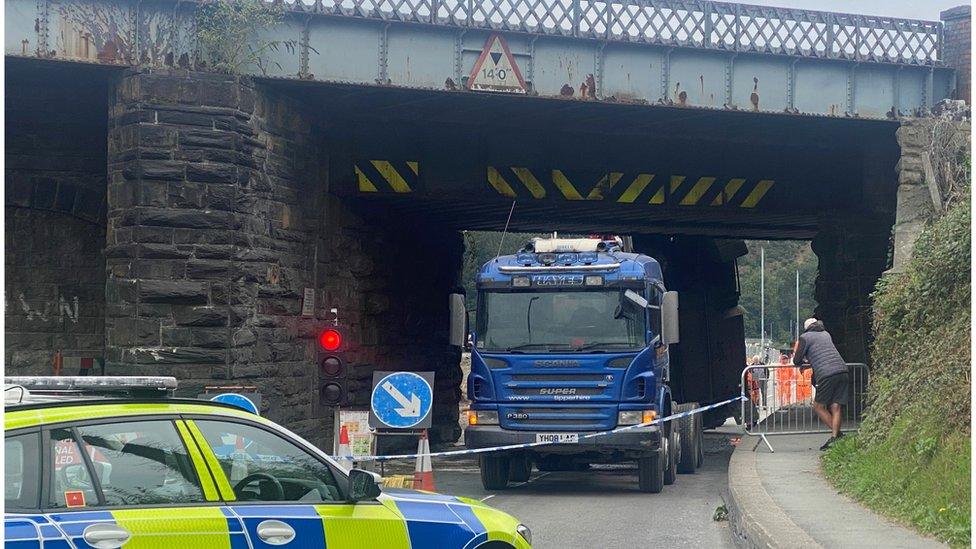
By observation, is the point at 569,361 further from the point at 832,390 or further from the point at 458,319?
the point at 832,390

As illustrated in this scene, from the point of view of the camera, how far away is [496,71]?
1997cm

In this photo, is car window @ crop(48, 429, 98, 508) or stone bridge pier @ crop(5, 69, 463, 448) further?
stone bridge pier @ crop(5, 69, 463, 448)

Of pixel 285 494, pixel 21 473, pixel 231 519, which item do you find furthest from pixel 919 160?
pixel 21 473

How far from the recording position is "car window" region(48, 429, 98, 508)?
18.0 ft

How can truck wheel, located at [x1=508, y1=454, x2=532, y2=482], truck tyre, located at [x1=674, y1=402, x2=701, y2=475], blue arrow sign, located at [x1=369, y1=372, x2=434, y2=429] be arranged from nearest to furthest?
blue arrow sign, located at [x1=369, y1=372, x2=434, y2=429], truck wheel, located at [x1=508, y1=454, x2=532, y2=482], truck tyre, located at [x1=674, y1=402, x2=701, y2=475]

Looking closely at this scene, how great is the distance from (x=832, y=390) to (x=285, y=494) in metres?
11.5

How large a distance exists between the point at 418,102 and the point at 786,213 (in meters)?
8.96

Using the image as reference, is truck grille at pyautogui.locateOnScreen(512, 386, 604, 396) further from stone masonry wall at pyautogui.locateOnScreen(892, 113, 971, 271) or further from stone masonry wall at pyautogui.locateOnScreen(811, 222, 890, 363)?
stone masonry wall at pyautogui.locateOnScreen(811, 222, 890, 363)

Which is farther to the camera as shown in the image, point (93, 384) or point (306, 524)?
point (306, 524)

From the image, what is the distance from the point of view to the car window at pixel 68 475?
5.48 meters

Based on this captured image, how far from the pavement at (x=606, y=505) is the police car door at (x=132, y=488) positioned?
Result: 560cm

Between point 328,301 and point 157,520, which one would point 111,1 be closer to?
point 328,301

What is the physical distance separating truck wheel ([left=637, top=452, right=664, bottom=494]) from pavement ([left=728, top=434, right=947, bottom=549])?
88 centimetres

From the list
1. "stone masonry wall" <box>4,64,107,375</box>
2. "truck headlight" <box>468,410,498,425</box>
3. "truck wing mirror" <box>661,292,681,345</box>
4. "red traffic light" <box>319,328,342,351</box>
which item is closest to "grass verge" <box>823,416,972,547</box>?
"truck wing mirror" <box>661,292,681,345</box>
